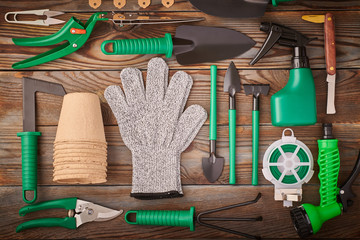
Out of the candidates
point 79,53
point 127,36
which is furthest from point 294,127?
point 79,53

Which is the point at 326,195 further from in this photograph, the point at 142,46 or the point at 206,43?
the point at 142,46

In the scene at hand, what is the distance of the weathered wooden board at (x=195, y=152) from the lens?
1.16 m

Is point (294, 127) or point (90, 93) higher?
point (90, 93)

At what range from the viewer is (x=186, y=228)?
Result: 1.16 m

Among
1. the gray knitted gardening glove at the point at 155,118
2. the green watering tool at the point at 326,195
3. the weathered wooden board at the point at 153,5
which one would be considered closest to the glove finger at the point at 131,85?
the gray knitted gardening glove at the point at 155,118

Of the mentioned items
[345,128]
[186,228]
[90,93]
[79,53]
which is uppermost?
[79,53]

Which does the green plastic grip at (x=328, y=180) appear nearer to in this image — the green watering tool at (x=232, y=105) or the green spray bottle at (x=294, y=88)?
the green spray bottle at (x=294, y=88)

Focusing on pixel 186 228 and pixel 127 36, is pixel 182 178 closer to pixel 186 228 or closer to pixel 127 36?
pixel 186 228

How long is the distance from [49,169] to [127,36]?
503mm

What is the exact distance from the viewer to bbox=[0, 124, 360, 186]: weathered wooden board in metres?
1.16

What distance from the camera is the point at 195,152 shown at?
1.17 m

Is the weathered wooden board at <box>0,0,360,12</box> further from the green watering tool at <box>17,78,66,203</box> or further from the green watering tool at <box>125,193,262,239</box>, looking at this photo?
the green watering tool at <box>125,193,262,239</box>

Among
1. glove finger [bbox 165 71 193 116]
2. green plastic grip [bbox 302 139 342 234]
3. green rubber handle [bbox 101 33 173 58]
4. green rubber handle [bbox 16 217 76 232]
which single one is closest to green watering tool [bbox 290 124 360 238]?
green plastic grip [bbox 302 139 342 234]

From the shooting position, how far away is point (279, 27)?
1.12 metres
